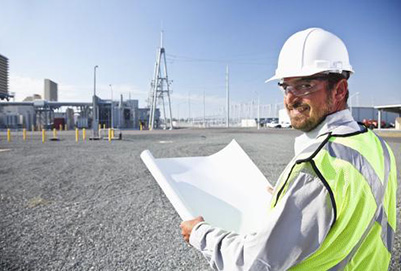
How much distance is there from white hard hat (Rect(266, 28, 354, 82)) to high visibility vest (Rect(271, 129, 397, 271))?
0.34m

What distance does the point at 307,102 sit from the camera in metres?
→ 1.30

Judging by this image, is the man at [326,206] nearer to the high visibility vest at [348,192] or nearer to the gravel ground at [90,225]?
the high visibility vest at [348,192]

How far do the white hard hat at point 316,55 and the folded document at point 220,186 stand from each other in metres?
0.82

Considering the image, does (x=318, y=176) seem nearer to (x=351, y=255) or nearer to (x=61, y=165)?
(x=351, y=255)

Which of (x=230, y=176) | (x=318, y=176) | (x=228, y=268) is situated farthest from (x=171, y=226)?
(x=318, y=176)

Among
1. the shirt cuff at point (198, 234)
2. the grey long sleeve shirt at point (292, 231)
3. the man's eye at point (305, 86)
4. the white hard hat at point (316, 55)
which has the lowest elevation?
the shirt cuff at point (198, 234)

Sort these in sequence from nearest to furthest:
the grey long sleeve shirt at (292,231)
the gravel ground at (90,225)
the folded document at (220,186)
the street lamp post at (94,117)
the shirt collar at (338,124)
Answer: the grey long sleeve shirt at (292,231) < the shirt collar at (338,124) < the folded document at (220,186) < the gravel ground at (90,225) < the street lamp post at (94,117)

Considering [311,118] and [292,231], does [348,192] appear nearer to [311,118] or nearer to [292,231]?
[292,231]

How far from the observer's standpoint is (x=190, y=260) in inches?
126

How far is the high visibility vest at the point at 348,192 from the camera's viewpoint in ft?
3.22

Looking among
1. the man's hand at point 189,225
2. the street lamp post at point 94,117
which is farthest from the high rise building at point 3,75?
the man's hand at point 189,225

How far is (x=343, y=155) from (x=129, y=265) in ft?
8.97

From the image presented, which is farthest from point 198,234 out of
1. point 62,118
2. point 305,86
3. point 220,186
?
point 62,118

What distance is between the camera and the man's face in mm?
1275
